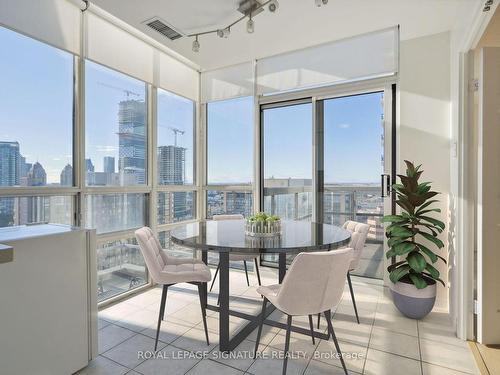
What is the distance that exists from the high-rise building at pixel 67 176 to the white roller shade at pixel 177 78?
156 cm

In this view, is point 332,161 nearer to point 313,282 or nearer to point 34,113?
point 313,282

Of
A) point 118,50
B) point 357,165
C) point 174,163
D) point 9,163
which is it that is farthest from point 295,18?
point 9,163

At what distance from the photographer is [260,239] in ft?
7.24

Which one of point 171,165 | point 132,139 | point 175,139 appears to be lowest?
point 171,165

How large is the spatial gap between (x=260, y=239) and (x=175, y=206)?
7.18ft

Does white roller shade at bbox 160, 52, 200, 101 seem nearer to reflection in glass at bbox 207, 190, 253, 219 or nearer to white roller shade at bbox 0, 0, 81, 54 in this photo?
white roller shade at bbox 0, 0, 81, 54

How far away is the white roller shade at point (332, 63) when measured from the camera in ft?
10.8

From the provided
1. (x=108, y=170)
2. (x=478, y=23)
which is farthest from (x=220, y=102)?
(x=478, y=23)

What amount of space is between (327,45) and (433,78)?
129 centimetres

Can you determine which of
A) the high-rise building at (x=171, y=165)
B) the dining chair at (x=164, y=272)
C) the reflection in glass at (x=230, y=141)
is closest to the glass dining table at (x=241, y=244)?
the dining chair at (x=164, y=272)

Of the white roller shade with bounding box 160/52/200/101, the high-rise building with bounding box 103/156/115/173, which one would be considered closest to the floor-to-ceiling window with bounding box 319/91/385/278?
the white roller shade with bounding box 160/52/200/101

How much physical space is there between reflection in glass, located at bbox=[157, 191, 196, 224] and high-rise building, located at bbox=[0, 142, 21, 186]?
1617 mm

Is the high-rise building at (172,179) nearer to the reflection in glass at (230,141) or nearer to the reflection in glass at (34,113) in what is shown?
the reflection in glass at (230,141)

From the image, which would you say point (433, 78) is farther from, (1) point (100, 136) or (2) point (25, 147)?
(2) point (25, 147)
